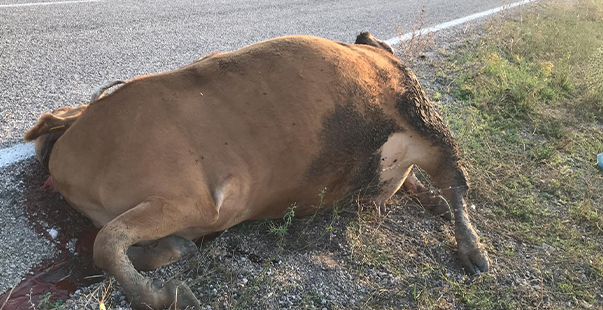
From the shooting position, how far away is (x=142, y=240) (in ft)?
7.54

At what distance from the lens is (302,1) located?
8.34 metres

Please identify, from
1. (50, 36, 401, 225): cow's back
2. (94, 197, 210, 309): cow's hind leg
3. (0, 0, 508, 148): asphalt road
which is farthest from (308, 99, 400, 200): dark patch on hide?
(0, 0, 508, 148): asphalt road

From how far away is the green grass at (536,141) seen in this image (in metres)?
3.34

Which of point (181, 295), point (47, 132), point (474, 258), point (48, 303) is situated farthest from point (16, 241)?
point (474, 258)

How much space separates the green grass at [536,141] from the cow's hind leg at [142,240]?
1491 millimetres

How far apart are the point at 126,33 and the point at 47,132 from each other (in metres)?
3.18

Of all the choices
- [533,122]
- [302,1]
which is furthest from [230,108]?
[302,1]

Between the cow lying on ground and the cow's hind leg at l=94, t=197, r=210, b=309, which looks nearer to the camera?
the cow's hind leg at l=94, t=197, r=210, b=309

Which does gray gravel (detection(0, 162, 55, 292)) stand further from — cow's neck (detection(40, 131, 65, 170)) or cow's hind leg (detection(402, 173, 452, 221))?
cow's hind leg (detection(402, 173, 452, 221))

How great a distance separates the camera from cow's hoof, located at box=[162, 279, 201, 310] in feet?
7.32

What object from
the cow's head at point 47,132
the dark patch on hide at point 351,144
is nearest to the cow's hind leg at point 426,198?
the dark patch on hide at point 351,144

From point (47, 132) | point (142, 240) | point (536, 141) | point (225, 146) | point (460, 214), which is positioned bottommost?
point (536, 141)

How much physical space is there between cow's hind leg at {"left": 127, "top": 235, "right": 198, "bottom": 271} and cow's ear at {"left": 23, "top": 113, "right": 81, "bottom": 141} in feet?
2.78

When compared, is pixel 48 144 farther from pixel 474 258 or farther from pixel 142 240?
pixel 474 258
